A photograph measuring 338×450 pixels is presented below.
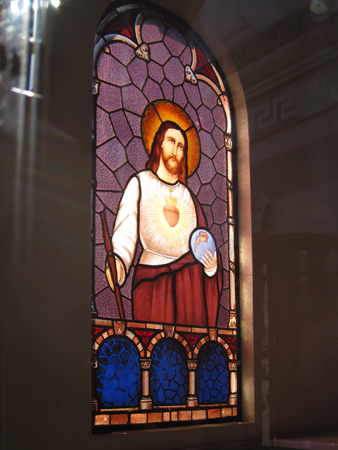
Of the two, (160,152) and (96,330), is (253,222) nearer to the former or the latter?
(160,152)

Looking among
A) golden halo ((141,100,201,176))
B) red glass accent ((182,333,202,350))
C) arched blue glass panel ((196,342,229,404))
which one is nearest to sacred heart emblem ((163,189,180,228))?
golden halo ((141,100,201,176))

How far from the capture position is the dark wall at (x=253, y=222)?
120 inches

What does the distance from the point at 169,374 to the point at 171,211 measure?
107 centimetres

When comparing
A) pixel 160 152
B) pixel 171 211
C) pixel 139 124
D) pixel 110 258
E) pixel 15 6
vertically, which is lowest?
pixel 110 258

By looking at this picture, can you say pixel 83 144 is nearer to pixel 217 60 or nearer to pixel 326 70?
pixel 217 60

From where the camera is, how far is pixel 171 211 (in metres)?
4.12

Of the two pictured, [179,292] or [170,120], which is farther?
[170,120]

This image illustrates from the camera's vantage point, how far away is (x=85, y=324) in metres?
3.31

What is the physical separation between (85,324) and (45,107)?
1202mm

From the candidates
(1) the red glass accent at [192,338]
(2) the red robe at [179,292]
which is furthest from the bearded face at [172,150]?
(1) the red glass accent at [192,338]

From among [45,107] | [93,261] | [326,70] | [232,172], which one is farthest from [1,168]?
[326,70]

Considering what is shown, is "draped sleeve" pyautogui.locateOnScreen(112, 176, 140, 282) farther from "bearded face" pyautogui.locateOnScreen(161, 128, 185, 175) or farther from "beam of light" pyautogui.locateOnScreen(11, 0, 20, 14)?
"beam of light" pyautogui.locateOnScreen(11, 0, 20, 14)

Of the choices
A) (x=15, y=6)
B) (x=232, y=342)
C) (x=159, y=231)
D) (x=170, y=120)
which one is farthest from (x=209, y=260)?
(x=15, y=6)

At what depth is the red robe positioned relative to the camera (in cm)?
385
